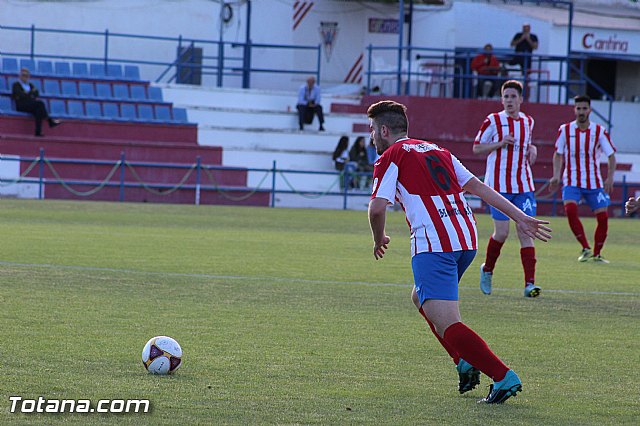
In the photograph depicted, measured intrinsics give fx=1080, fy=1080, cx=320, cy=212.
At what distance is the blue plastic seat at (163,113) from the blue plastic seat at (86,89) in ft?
6.37

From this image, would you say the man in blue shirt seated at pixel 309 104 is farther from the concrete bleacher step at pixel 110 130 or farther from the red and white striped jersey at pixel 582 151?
the red and white striped jersey at pixel 582 151

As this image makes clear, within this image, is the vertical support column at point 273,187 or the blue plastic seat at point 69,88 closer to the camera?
the vertical support column at point 273,187

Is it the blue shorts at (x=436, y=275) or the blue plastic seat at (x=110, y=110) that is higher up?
the blue plastic seat at (x=110, y=110)

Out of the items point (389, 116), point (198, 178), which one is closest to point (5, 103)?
point (198, 178)

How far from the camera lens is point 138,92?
32.8 meters

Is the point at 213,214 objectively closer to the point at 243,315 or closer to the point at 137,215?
the point at 137,215

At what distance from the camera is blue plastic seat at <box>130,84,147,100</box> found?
1286 inches

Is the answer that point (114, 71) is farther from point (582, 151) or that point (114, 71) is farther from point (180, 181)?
point (582, 151)

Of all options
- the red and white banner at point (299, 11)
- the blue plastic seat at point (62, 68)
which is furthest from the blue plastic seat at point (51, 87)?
the red and white banner at point (299, 11)

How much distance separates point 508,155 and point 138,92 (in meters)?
22.0

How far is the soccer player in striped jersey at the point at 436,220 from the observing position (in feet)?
20.6

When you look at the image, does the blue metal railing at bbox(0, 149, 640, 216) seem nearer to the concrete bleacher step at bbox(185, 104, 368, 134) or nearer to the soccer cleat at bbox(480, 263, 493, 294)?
the concrete bleacher step at bbox(185, 104, 368, 134)

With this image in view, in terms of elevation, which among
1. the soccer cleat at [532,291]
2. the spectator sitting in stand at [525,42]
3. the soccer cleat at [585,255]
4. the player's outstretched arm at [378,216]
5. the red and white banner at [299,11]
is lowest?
the soccer cleat at [532,291]

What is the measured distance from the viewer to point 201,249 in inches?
632
